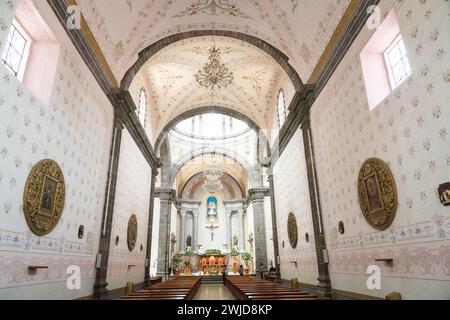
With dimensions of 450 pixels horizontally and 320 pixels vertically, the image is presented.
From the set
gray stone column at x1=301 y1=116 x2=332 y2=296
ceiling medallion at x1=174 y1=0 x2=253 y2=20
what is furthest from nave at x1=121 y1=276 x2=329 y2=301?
ceiling medallion at x1=174 y1=0 x2=253 y2=20

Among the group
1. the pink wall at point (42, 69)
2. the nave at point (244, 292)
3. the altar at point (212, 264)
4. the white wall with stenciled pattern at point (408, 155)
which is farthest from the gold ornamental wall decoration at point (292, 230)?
the altar at point (212, 264)

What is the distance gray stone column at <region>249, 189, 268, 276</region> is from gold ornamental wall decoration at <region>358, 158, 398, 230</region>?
1472 centimetres

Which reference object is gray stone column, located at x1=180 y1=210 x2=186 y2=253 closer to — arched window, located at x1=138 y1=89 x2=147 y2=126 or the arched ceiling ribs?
the arched ceiling ribs

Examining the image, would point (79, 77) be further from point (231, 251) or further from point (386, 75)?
point (231, 251)

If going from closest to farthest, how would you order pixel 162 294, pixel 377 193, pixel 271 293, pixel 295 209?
pixel 377 193, pixel 271 293, pixel 162 294, pixel 295 209

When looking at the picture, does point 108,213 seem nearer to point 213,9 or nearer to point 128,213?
point 128,213

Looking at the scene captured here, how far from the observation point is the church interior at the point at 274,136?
14.3 feet

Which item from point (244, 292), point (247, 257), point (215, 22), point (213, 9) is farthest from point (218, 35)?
point (247, 257)

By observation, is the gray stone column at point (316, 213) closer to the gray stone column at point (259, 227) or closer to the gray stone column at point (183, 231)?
the gray stone column at point (259, 227)

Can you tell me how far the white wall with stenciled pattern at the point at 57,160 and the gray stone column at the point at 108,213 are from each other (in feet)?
0.58

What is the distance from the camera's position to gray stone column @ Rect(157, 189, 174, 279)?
19891 millimetres

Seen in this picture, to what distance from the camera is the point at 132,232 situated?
11195 millimetres

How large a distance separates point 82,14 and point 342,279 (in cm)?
895

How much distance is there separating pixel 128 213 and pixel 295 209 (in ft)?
21.0
